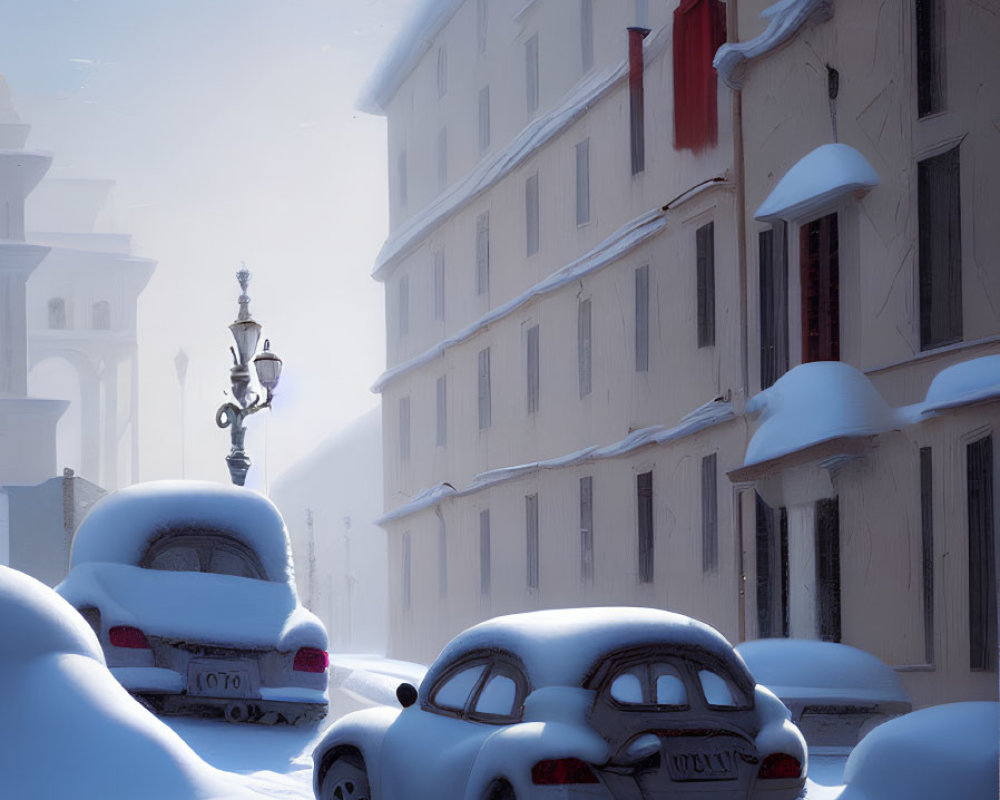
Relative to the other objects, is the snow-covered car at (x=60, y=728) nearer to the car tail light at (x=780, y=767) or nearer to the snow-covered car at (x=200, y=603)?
the car tail light at (x=780, y=767)

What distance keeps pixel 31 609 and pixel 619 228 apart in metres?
8.42

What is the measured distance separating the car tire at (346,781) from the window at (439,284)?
683cm

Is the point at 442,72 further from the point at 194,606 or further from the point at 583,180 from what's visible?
the point at 194,606

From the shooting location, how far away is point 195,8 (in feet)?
35.7

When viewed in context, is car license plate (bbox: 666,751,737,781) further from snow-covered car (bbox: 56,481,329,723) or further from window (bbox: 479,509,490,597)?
window (bbox: 479,509,490,597)

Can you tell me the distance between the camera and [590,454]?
36.3 ft

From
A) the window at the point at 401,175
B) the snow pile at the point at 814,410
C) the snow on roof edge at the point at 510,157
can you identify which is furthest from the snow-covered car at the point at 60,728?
the window at the point at 401,175

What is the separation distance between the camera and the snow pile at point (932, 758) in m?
5.56

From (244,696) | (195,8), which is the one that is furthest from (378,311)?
(244,696)

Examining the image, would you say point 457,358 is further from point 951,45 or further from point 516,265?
point 951,45

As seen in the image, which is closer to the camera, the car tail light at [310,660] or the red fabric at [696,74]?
the car tail light at [310,660]

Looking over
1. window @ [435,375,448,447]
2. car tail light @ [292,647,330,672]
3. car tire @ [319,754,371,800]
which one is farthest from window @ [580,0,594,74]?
car tire @ [319,754,371,800]

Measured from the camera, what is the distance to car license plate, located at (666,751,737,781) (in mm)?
5129

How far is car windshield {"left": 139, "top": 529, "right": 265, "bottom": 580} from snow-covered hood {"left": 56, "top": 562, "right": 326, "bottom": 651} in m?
0.14
